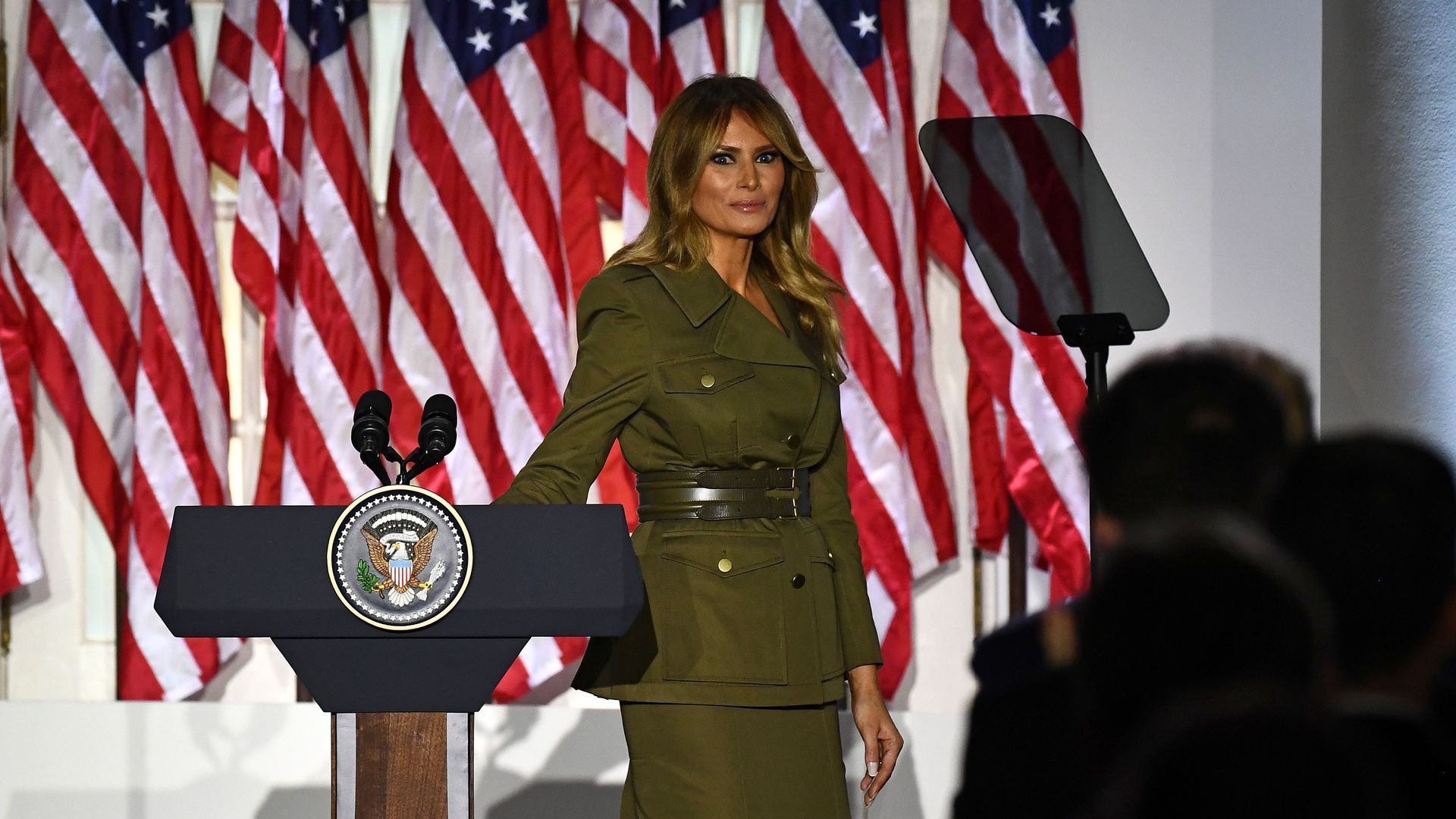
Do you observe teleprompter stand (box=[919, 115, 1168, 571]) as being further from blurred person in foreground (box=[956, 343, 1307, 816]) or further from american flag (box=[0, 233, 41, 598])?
american flag (box=[0, 233, 41, 598])

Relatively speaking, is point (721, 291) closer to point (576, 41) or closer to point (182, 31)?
point (576, 41)

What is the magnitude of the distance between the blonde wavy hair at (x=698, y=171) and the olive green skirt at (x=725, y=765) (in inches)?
18.9

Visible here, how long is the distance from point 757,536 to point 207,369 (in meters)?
2.02

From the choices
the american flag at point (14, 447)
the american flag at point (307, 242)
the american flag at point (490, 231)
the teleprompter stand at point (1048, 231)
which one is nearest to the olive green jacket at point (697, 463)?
the teleprompter stand at point (1048, 231)

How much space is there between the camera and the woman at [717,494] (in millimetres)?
1699

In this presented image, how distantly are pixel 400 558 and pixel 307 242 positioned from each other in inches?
81.6

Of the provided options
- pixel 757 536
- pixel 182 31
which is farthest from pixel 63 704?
pixel 757 536

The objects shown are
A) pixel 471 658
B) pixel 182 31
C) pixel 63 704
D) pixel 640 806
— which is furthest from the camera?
pixel 182 31

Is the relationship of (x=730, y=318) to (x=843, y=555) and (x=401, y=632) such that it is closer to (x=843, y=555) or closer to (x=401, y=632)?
(x=843, y=555)

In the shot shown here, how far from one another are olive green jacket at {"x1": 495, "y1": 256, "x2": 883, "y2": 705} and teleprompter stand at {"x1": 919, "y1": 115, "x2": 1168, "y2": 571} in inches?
15.9

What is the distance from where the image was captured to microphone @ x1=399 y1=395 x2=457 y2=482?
141 centimetres

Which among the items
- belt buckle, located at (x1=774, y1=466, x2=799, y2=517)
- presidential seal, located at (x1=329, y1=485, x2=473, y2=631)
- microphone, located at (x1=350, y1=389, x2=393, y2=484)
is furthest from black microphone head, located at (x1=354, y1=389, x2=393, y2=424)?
belt buckle, located at (x1=774, y1=466, x2=799, y2=517)

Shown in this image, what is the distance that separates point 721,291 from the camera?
5.89 feet

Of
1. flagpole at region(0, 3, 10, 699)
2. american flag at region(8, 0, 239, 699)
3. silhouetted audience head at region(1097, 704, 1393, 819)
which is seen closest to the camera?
silhouetted audience head at region(1097, 704, 1393, 819)
